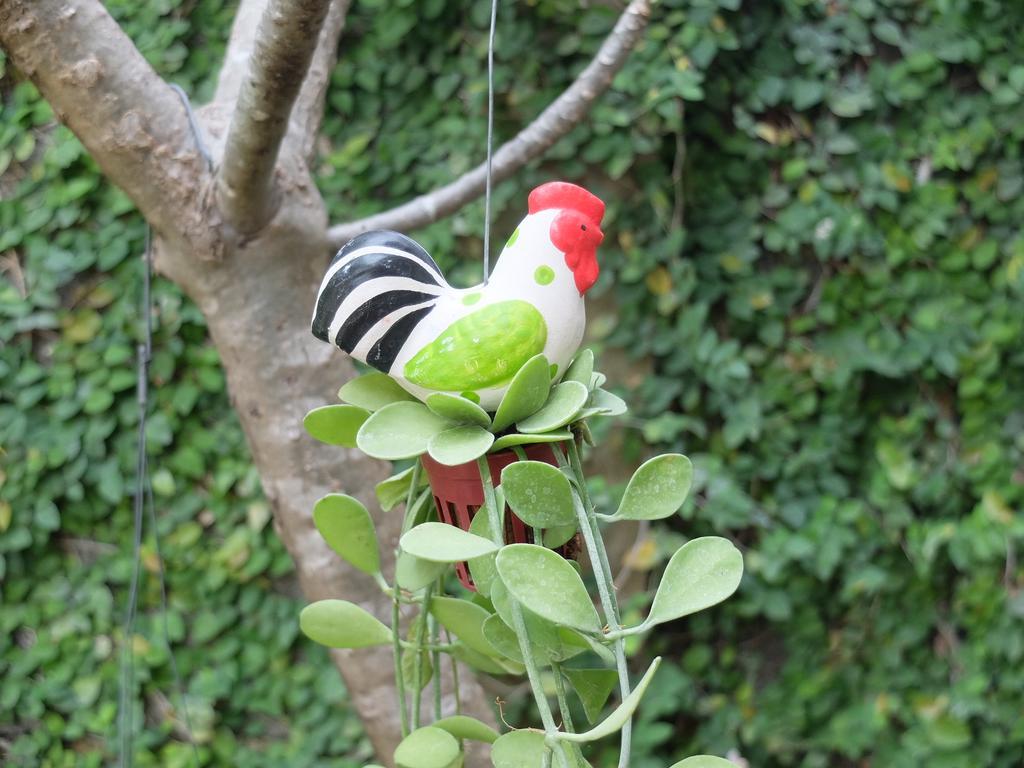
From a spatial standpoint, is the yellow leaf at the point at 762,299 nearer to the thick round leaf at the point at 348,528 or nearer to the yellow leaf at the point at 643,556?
the yellow leaf at the point at 643,556

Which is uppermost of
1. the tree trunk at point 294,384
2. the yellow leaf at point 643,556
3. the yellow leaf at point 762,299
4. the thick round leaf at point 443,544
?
the thick round leaf at point 443,544

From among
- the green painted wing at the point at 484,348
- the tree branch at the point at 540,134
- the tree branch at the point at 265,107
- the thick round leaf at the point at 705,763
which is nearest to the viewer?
the thick round leaf at the point at 705,763

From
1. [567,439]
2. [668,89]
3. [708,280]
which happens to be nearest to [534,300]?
[567,439]

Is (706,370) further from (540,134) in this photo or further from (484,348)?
(484,348)

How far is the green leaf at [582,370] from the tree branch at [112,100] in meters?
0.42

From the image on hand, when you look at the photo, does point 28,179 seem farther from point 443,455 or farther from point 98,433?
point 443,455

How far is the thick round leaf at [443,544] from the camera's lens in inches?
17.6

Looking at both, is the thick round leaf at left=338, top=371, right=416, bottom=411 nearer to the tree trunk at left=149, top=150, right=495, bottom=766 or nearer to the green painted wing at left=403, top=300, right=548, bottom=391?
the green painted wing at left=403, top=300, right=548, bottom=391

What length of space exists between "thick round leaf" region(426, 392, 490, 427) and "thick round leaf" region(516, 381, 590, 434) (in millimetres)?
24

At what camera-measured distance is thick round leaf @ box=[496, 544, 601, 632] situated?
0.42 meters

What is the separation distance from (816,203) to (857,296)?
6.6 inches

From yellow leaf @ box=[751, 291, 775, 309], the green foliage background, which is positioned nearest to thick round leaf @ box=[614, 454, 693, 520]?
the green foliage background

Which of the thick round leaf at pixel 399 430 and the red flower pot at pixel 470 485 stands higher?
the thick round leaf at pixel 399 430

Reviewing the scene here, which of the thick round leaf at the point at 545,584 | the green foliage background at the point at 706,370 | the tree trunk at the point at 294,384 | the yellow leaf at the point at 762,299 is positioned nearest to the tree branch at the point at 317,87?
the tree trunk at the point at 294,384
